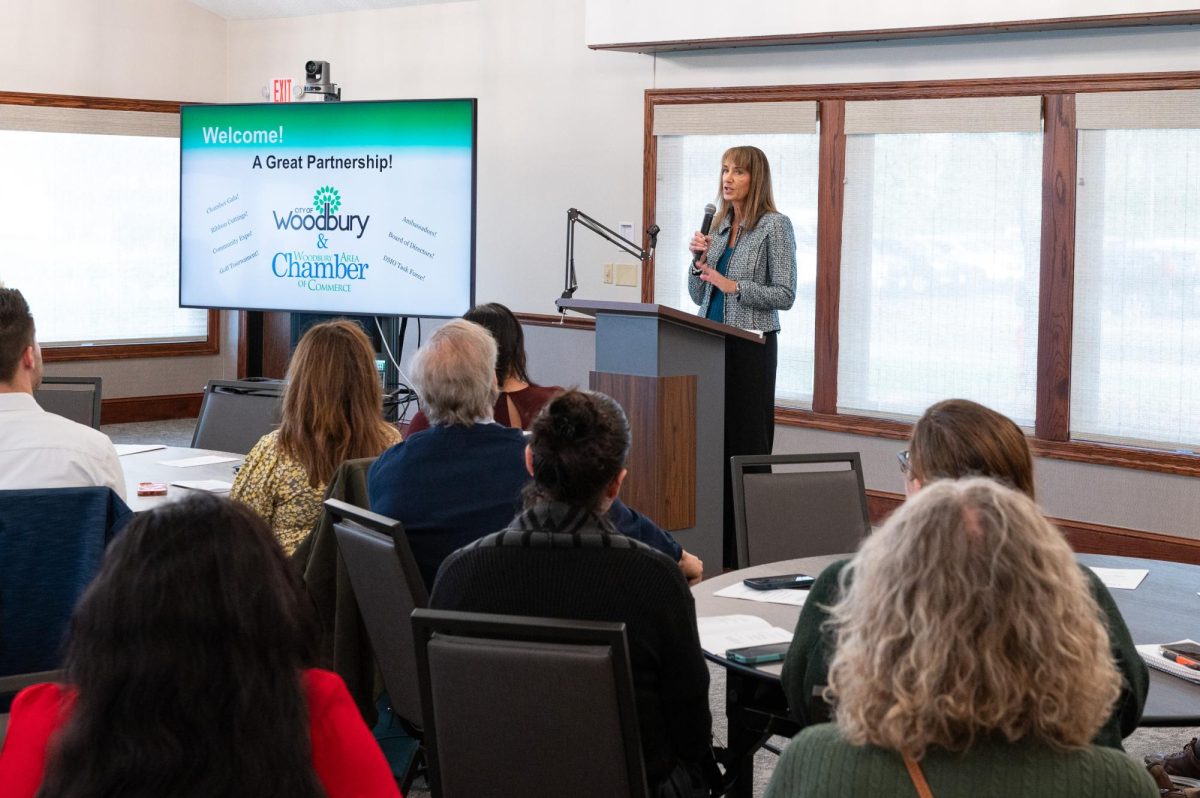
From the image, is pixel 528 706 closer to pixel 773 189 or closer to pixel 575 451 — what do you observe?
pixel 575 451

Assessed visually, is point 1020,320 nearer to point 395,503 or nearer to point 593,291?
point 593,291

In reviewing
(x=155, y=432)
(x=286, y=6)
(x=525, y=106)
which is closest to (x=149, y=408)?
(x=155, y=432)

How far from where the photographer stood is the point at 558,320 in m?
7.82

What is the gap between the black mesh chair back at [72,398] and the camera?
4.66m

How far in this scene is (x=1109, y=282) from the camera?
19.0 feet

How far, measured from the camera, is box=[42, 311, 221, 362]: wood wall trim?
9.00 metres

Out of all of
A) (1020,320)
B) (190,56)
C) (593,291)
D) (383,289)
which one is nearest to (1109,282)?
(1020,320)

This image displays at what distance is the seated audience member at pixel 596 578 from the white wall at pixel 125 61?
7.23 m

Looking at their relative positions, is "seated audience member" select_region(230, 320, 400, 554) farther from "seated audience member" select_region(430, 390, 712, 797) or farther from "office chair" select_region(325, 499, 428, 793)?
"seated audience member" select_region(430, 390, 712, 797)

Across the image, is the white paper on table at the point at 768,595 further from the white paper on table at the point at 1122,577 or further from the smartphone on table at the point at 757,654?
the white paper on table at the point at 1122,577

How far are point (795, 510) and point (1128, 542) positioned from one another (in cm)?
285

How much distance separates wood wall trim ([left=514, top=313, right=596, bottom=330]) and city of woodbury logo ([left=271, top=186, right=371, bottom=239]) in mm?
1259

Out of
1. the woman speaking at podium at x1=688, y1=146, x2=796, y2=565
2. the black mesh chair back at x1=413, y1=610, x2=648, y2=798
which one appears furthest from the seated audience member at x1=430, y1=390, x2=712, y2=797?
the woman speaking at podium at x1=688, y1=146, x2=796, y2=565

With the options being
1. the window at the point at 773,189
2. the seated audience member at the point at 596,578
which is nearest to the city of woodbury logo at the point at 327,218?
the window at the point at 773,189
